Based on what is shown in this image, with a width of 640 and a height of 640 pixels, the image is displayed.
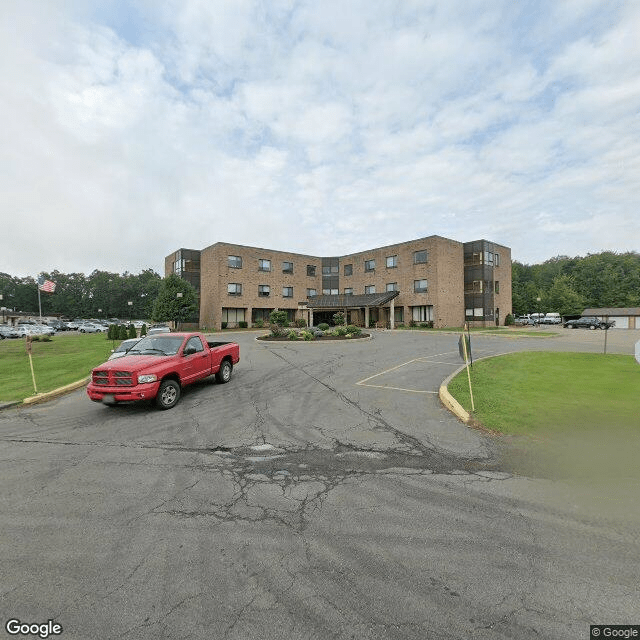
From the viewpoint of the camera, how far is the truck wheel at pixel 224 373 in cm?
1133

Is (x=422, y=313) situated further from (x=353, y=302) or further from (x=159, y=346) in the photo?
(x=159, y=346)

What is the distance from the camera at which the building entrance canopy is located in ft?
138

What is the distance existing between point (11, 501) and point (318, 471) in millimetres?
3930

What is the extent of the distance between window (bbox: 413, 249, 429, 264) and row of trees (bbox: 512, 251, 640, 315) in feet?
154

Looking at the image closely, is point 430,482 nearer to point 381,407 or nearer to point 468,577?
point 468,577

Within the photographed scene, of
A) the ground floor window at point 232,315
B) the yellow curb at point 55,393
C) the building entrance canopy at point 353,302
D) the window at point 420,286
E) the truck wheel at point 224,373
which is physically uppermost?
the window at point 420,286

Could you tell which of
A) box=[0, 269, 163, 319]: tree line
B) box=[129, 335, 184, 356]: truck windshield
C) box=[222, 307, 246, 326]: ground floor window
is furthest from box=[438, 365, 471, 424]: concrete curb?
box=[0, 269, 163, 319]: tree line

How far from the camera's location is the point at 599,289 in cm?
7894

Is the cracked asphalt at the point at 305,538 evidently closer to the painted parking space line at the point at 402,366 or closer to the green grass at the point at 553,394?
the green grass at the point at 553,394

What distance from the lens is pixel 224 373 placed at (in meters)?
11.5

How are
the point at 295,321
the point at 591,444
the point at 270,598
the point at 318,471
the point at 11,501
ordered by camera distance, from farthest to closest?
1. the point at 295,321
2. the point at 591,444
3. the point at 318,471
4. the point at 11,501
5. the point at 270,598

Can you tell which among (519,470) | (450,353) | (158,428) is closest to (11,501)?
(158,428)

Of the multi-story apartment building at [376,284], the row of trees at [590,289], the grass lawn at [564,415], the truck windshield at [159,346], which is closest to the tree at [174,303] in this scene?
the multi-story apartment building at [376,284]

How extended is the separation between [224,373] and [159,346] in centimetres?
257
